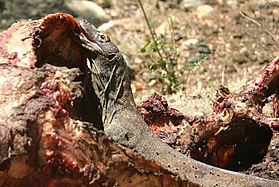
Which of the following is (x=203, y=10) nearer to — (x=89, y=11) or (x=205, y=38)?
(x=205, y=38)

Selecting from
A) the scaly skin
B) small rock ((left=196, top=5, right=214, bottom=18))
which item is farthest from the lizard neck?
small rock ((left=196, top=5, right=214, bottom=18))

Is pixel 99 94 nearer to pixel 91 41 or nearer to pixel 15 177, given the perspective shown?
pixel 91 41

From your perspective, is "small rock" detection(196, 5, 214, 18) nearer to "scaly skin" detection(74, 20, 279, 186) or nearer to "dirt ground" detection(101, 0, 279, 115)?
"dirt ground" detection(101, 0, 279, 115)

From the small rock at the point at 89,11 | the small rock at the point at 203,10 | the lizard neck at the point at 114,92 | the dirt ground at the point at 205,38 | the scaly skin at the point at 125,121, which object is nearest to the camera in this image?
the scaly skin at the point at 125,121

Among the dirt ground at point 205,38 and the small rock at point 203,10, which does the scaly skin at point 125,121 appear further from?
the small rock at point 203,10

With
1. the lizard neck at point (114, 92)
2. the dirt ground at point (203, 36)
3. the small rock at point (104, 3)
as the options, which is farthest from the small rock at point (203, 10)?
the lizard neck at point (114, 92)

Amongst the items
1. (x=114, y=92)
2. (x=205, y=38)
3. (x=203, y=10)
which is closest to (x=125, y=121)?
(x=114, y=92)

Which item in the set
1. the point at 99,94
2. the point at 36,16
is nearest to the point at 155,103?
the point at 99,94
